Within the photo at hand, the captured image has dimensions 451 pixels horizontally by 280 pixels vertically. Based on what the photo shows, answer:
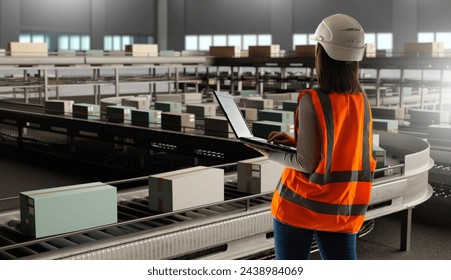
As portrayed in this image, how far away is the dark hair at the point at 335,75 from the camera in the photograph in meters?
2.48

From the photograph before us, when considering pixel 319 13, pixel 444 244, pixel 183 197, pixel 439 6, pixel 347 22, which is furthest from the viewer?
pixel 319 13

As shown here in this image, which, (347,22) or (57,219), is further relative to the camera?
(57,219)

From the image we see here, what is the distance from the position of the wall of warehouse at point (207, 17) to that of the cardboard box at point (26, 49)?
1460 centimetres

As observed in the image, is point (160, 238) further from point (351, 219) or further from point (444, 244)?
point (444, 244)

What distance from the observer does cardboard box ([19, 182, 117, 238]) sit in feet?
16.1

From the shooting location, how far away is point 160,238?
16.2 ft

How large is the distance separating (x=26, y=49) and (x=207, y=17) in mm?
23516

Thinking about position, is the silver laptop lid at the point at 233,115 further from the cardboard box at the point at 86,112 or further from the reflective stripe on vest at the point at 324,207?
the cardboard box at the point at 86,112

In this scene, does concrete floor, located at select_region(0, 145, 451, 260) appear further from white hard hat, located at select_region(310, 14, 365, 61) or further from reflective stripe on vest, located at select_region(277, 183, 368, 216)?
white hard hat, located at select_region(310, 14, 365, 61)

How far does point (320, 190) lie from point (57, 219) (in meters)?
3.02

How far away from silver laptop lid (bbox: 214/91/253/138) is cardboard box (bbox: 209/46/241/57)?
2569 cm

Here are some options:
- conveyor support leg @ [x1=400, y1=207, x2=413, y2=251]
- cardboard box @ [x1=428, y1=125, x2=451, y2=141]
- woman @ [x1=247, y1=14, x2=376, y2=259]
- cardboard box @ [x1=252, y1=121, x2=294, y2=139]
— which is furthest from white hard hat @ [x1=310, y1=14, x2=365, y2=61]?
cardboard box @ [x1=428, y1=125, x2=451, y2=141]

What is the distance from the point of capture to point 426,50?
2253 cm

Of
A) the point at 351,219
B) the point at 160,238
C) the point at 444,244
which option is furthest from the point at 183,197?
the point at 444,244
